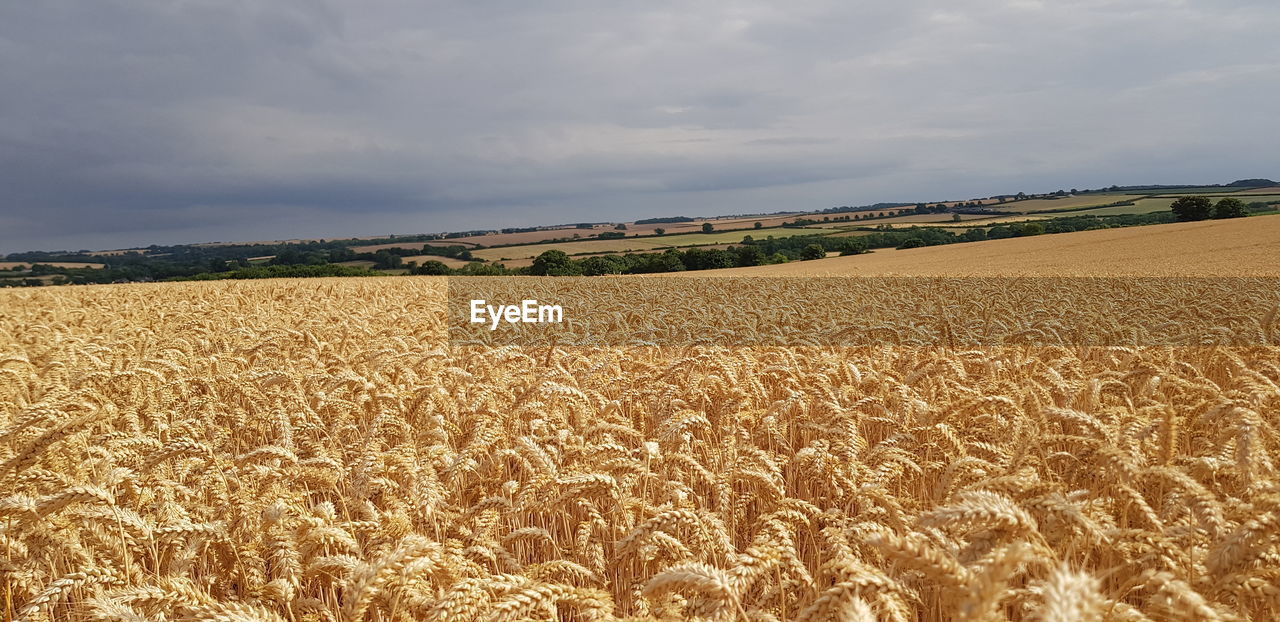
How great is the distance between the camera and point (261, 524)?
2873mm

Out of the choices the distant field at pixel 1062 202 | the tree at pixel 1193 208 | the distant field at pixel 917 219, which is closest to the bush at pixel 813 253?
the distant field at pixel 917 219

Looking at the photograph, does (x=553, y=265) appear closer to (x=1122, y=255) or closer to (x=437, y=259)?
(x=437, y=259)

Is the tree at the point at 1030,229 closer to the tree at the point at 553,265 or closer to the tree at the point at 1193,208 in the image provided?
the tree at the point at 1193,208

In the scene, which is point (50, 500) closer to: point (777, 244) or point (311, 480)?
point (311, 480)

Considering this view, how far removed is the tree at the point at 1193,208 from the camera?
6500 cm

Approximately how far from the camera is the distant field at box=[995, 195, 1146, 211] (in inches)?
3713

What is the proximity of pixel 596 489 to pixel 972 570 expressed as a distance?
1526 millimetres

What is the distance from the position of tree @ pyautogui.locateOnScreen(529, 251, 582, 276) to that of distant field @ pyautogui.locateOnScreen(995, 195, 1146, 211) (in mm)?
75550

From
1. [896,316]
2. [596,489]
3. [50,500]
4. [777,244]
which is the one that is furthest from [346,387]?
[777,244]

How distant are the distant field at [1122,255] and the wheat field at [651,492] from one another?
2355 centimetres

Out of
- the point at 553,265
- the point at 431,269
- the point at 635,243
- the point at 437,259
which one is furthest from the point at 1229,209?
the point at 437,259

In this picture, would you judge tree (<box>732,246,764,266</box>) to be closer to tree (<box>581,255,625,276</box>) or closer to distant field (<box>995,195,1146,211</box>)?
tree (<box>581,255,625,276</box>)

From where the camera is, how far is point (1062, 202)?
99250 mm

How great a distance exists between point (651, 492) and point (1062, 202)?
119 meters
